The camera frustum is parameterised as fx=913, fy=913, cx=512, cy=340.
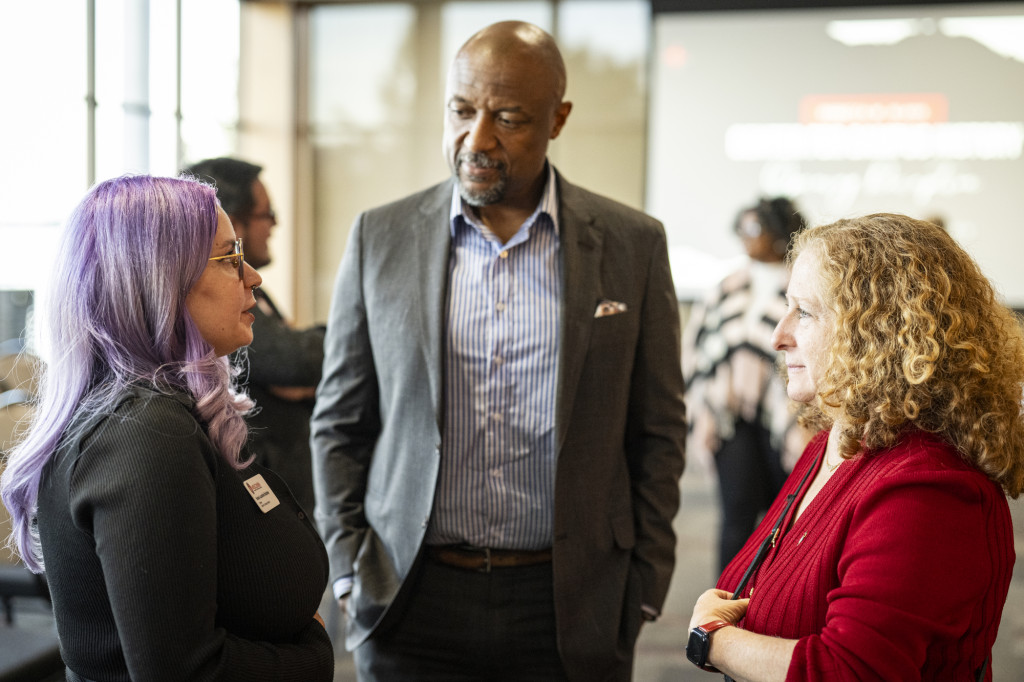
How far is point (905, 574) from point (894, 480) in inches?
4.9

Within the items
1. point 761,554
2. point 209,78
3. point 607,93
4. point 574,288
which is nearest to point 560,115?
point 574,288

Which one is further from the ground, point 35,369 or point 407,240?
point 407,240

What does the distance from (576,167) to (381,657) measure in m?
5.98

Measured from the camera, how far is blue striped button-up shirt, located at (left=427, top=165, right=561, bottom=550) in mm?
1970

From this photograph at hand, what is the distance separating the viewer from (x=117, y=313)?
1274mm

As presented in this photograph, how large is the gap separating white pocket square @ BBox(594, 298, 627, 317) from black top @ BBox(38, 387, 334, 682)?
928 millimetres

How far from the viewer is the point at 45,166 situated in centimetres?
511

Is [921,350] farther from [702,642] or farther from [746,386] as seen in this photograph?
[746,386]

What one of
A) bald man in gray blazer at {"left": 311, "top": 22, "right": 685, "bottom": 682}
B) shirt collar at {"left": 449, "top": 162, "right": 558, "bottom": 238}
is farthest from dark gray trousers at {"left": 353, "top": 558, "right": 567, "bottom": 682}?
shirt collar at {"left": 449, "top": 162, "right": 558, "bottom": 238}

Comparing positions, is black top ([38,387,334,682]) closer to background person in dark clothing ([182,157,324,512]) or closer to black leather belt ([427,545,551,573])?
black leather belt ([427,545,551,573])

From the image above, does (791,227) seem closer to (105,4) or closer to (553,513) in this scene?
(553,513)

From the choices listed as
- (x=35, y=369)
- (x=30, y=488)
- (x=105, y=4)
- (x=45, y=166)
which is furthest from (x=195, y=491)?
(x=105, y=4)

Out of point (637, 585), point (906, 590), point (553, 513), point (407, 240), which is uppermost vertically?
point (407, 240)

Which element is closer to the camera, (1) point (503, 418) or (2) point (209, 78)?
(1) point (503, 418)
